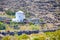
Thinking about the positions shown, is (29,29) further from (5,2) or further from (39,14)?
(5,2)

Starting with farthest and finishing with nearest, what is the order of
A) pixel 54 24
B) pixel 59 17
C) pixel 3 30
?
1. pixel 59 17
2. pixel 54 24
3. pixel 3 30

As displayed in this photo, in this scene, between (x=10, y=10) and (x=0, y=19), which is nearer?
(x=0, y=19)

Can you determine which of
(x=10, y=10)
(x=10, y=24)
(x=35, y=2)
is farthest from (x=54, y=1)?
(x=10, y=24)

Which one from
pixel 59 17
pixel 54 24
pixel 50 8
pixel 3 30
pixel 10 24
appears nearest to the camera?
pixel 3 30

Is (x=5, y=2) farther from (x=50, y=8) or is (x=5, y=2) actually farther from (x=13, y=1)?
(x=50, y=8)

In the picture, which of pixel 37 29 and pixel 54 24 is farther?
pixel 54 24

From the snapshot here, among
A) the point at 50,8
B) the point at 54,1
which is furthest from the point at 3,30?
the point at 54,1
